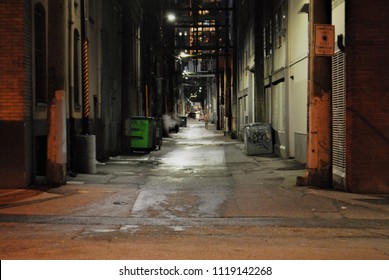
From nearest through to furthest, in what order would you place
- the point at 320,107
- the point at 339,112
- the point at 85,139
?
the point at 320,107
the point at 339,112
the point at 85,139

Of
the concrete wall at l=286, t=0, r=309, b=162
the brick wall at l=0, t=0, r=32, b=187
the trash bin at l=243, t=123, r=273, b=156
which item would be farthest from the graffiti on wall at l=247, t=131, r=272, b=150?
the brick wall at l=0, t=0, r=32, b=187

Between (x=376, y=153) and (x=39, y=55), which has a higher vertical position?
(x=39, y=55)

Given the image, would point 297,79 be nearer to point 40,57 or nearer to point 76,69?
point 76,69

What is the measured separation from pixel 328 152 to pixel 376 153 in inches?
42.3

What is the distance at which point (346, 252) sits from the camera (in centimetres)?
655

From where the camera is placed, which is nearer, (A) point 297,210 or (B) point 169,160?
(A) point 297,210

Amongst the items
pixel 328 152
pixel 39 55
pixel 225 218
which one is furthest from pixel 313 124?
pixel 39 55

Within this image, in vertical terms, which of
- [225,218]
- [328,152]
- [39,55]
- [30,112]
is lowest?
[225,218]

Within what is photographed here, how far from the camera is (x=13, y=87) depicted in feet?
38.6

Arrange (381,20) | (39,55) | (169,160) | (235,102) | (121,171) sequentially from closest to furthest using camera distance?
(381,20) → (39,55) → (121,171) → (169,160) → (235,102)

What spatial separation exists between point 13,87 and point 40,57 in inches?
73.1

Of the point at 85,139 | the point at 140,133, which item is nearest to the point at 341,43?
the point at 85,139

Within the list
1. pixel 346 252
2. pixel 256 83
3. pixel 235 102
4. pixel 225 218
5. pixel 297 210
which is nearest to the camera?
pixel 346 252

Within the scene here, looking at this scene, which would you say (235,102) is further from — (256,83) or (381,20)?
(381,20)
